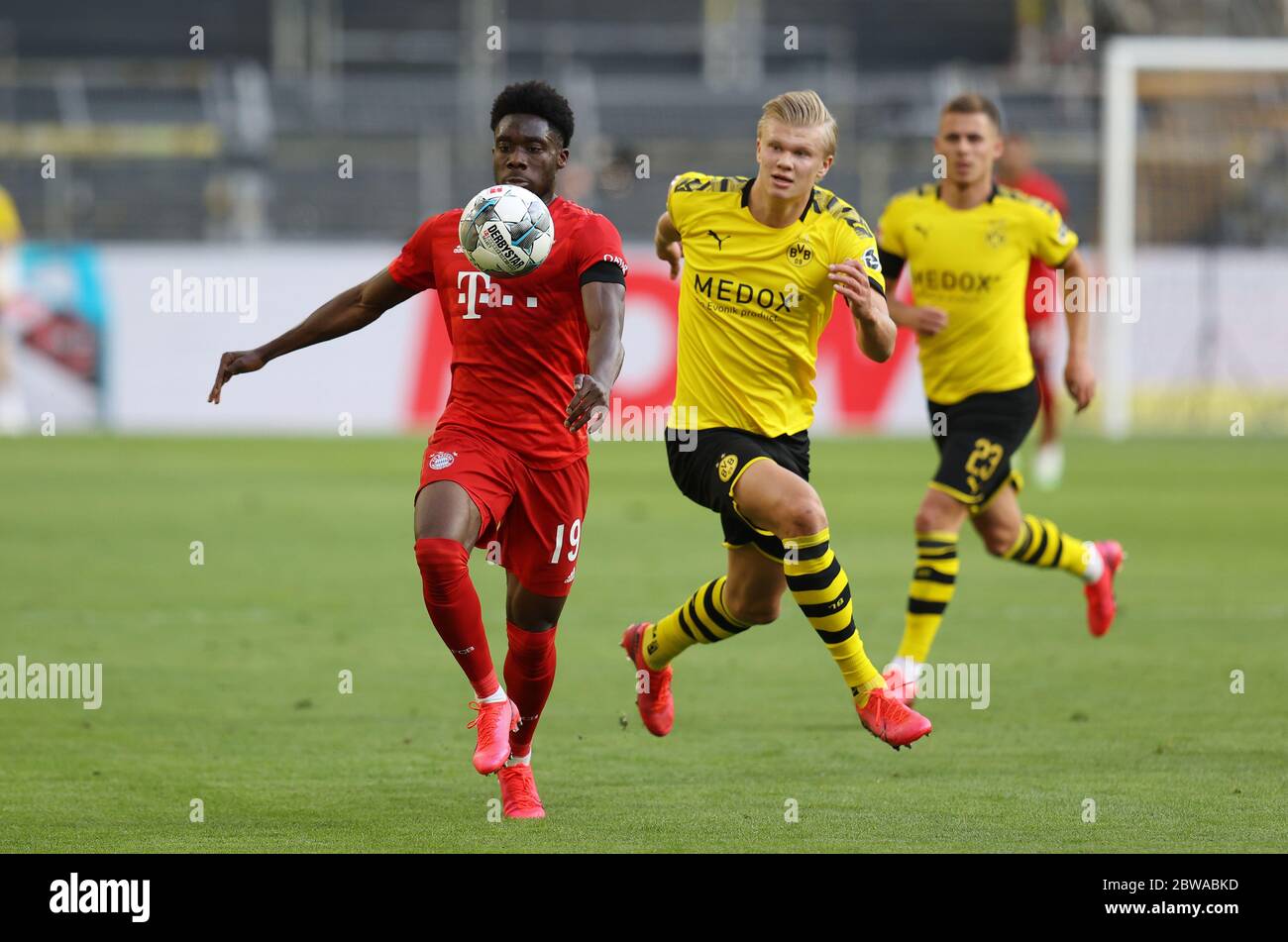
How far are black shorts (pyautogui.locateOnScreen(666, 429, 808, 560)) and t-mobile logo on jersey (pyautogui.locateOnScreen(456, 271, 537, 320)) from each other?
42.2 inches

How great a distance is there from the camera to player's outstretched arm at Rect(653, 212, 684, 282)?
7.28 m

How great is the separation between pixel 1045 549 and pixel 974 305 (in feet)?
Answer: 4.32

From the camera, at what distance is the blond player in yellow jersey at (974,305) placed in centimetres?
857

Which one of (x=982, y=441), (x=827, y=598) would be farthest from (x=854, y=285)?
(x=982, y=441)

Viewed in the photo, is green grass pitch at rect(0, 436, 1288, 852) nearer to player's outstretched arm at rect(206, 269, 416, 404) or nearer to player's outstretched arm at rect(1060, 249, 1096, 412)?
player's outstretched arm at rect(1060, 249, 1096, 412)

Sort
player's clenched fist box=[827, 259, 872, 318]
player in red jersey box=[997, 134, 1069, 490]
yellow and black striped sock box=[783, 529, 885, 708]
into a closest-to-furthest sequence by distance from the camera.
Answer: player's clenched fist box=[827, 259, 872, 318] → yellow and black striped sock box=[783, 529, 885, 708] → player in red jersey box=[997, 134, 1069, 490]

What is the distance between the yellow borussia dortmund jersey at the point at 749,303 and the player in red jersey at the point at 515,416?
85 cm

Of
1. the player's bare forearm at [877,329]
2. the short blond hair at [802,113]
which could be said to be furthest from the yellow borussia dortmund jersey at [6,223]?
the player's bare forearm at [877,329]

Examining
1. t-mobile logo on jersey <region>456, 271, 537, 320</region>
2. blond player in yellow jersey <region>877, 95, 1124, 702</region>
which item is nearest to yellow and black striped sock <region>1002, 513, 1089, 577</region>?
blond player in yellow jersey <region>877, 95, 1124, 702</region>

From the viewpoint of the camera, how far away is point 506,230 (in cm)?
589

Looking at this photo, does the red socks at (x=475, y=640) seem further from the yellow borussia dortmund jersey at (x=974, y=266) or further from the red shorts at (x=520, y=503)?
the yellow borussia dortmund jersey at (x=974, y=266)

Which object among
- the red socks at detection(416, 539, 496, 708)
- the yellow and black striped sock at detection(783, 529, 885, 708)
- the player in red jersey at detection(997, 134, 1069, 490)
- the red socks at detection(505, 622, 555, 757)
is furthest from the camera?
the player in red jersey at detection(997, 134, 1069, 490)
